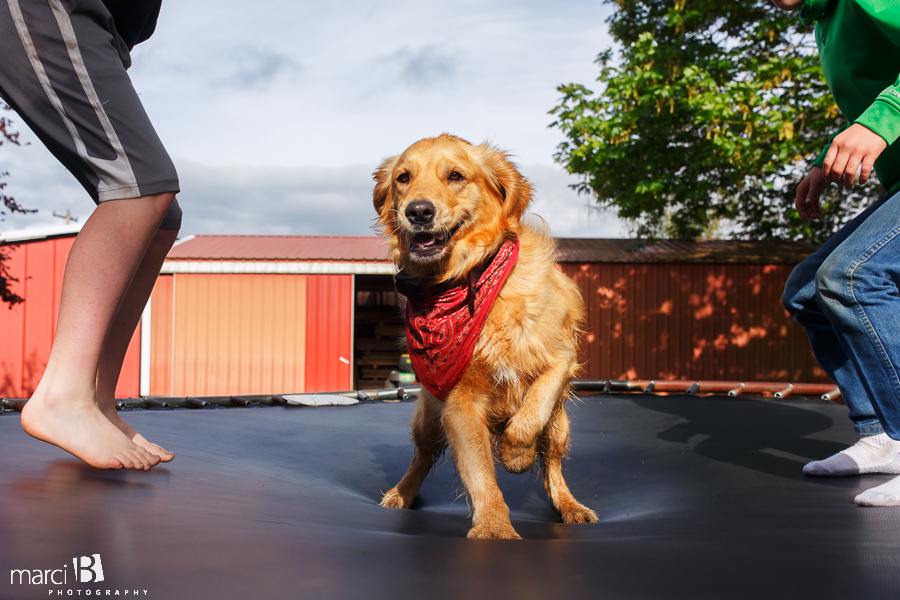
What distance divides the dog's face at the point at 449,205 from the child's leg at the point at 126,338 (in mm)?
724

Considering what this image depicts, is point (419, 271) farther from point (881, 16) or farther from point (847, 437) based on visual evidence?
point (847, 437)

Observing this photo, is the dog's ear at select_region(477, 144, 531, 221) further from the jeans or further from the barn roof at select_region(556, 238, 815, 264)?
the barn roof at select_region(556, 238, 815, 264)

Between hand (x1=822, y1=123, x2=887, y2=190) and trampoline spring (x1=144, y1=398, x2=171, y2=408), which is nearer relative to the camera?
hand (x1=822, y1=123, x2=887, y2=190)

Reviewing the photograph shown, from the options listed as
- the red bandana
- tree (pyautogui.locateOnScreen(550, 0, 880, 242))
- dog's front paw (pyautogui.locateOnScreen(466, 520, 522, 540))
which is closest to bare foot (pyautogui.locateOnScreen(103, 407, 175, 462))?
the red bandana

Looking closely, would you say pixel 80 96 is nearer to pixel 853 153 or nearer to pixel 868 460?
pixel 853 153

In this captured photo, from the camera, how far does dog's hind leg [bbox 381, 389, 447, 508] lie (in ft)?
6.63

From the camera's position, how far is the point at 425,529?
1.39m

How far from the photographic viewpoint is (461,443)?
1.71 meters

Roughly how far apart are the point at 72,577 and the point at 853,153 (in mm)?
1732

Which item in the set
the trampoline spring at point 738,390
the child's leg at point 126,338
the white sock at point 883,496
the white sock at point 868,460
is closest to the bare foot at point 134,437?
the child's leg at point 126,338

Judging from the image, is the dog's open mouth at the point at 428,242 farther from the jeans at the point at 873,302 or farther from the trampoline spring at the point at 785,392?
the trampoline spring at the point at 785,392

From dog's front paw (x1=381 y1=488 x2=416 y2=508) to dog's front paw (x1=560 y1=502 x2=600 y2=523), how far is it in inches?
20.9

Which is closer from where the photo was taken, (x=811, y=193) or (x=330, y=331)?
(x=811, y=193)

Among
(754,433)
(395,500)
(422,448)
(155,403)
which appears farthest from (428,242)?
(155,403)
